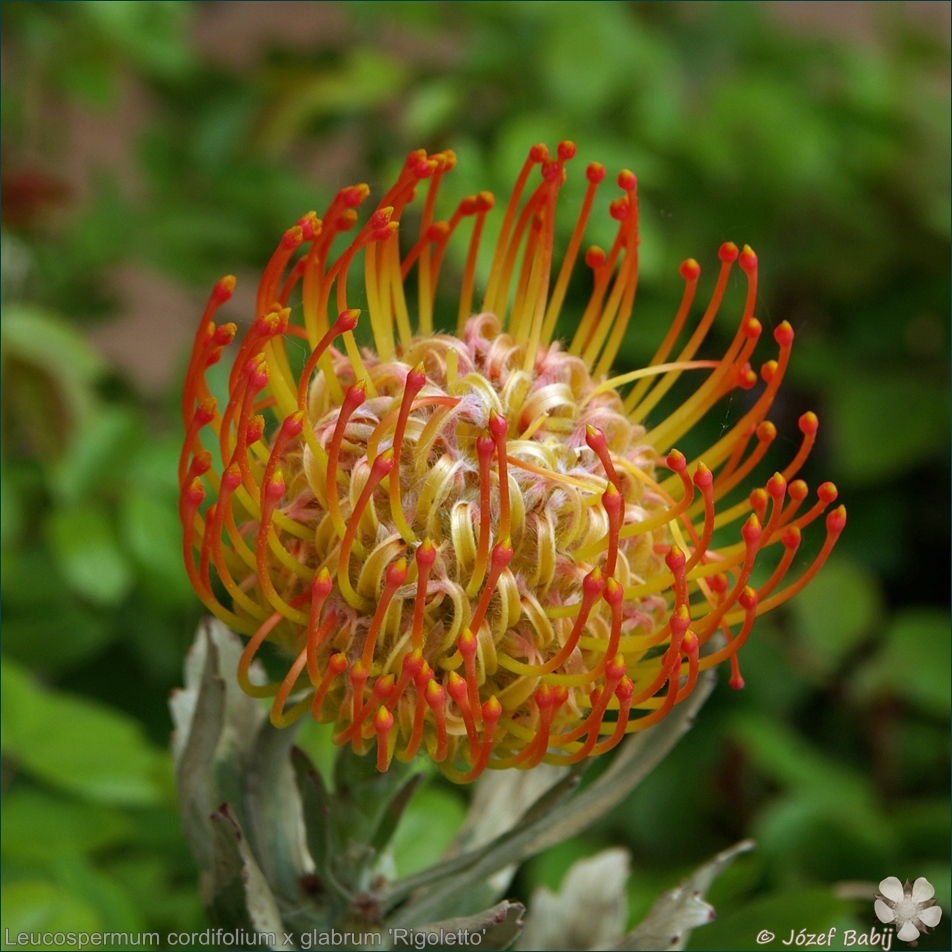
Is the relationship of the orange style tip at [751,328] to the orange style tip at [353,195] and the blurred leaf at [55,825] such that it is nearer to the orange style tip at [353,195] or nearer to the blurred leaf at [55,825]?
the orange style tip at [353,195]

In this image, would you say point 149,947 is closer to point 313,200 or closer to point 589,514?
point 589,514

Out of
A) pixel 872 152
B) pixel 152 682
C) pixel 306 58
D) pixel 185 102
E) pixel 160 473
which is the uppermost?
pixel 872 152

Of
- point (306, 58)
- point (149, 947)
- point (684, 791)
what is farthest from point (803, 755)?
point (306, 58)

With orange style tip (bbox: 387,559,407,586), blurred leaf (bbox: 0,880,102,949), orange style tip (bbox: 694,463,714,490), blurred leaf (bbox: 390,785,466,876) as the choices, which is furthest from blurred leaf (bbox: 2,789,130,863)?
orange style tip (bbox: 694,463,714,490)

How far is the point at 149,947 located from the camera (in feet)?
2.16

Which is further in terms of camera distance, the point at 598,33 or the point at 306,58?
the point at 306,58

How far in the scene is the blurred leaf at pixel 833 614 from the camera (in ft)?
3.81

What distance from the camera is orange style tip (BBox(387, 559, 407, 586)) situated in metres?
0.43

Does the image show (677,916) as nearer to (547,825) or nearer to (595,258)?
Result: (547,825)

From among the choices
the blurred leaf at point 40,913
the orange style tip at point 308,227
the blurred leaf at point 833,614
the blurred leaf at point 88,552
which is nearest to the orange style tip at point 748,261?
the orange style tip at point 308,227

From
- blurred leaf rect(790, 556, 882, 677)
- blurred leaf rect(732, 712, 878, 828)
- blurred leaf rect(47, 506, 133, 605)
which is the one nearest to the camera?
blurred leaf rect(47, 506, 133, 605)

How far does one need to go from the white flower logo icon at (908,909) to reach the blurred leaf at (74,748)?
50 cm

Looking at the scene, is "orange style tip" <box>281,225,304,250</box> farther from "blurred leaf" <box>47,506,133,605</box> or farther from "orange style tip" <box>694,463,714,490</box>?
"blurred leaf" <box>47,506,133,605</box>

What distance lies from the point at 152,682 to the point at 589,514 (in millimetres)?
862
